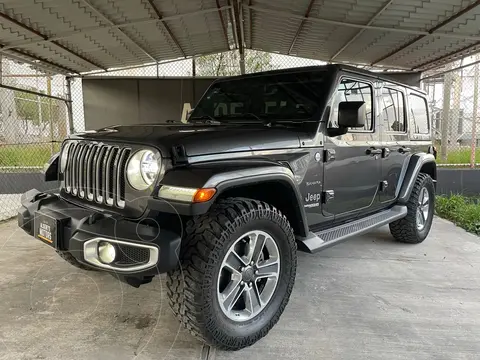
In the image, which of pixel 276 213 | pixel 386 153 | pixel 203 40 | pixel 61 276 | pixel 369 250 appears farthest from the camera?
pixel 203 40

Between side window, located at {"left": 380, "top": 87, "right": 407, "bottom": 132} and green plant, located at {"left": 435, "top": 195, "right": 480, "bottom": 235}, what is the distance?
239cm

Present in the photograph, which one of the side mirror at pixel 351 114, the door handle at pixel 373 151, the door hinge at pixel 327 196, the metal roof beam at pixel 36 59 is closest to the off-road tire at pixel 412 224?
the door handle at pixel 373 151

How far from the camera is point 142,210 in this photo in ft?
7.39

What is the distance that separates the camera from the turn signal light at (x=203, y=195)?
6.73 feet

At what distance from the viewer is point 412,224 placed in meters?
4.59

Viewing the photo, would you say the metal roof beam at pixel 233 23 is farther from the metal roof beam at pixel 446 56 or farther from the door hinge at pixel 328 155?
the door hinge at pixel 328 155

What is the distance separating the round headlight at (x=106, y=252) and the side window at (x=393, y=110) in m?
3.03

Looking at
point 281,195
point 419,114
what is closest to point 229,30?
point 419,114

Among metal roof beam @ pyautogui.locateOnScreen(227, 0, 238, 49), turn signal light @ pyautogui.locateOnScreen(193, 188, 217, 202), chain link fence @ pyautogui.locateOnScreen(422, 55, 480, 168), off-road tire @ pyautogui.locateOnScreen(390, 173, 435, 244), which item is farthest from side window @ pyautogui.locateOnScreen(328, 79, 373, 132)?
chain link fence @ pyautogui.locateOnScreen(422, 55, 480, 168)

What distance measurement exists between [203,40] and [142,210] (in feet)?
20.9

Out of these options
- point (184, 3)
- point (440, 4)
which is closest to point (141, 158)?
point (184, 3)

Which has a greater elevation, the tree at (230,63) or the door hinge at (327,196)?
the tree at (230,63)

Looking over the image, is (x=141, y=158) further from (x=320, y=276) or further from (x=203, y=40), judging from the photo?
(x=203, y=40)

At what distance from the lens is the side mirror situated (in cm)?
295
